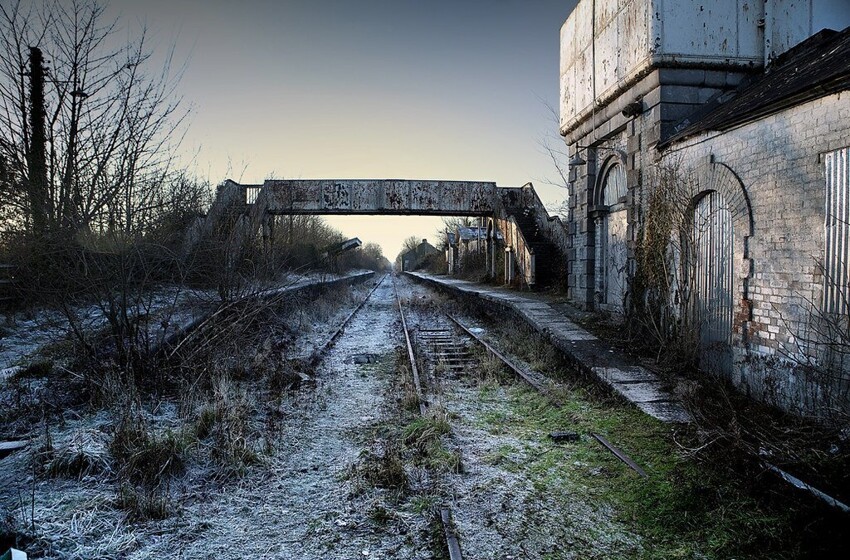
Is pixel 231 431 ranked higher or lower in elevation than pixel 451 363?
higher

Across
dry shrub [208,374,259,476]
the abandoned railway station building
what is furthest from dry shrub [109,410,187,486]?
the abandoned railway station building

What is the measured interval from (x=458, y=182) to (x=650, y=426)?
62.8 feet

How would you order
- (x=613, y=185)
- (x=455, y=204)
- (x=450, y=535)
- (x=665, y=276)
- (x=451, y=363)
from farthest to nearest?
(x=455, y=204) < (x=613, y=185) < (x=451, y=363) < (x=665, y=276) < (x=450, y=535)

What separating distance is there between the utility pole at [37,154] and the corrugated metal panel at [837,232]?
9560 millimetres

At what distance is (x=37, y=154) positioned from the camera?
280 inches

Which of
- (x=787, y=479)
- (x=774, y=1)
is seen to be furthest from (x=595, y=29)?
(x=787, y=479)

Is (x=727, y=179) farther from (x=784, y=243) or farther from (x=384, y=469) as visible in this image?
(x=384, y=469)

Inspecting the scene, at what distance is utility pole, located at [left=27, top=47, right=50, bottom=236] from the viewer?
6.70 m

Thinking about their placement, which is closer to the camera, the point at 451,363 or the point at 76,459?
the point at 76,459

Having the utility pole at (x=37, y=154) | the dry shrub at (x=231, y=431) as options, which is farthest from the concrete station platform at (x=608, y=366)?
the utility pole at (x=37, y=154)

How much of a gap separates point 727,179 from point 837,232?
82.7 inches

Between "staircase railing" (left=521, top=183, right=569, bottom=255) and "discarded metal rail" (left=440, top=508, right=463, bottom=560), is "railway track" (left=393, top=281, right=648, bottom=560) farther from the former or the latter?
"staircase railing" (left=521, top=183, right=569, bottom=255)

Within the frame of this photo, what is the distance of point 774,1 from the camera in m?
9.54

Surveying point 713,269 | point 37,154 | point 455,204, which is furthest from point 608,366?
point 455,204
